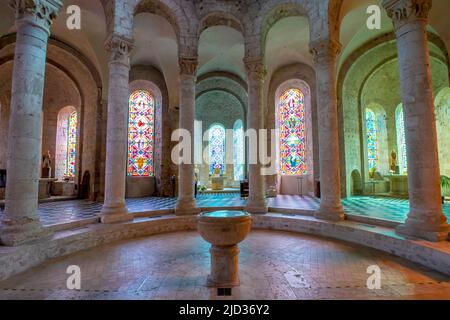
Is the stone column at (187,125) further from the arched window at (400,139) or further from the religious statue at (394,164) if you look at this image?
the arched window at (400,139)

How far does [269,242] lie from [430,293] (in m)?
3.48

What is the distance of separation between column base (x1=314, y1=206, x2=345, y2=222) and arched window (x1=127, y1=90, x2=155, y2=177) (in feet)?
34.3

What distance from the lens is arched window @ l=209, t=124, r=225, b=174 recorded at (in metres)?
21.5

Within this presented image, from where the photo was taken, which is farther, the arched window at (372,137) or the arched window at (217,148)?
the arched window at (217,148)

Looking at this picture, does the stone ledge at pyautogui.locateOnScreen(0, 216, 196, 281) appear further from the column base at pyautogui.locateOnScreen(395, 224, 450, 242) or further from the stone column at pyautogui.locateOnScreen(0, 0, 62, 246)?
the column base at pyautogui.locateOnScreen(395, 224, 450, 242)

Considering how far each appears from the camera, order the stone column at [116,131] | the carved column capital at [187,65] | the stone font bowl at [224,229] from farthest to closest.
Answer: the carved column capital at [187,65], the stone column at [116,131], the stone font bowl at [224,229]

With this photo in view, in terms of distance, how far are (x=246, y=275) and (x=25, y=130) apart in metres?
5.25

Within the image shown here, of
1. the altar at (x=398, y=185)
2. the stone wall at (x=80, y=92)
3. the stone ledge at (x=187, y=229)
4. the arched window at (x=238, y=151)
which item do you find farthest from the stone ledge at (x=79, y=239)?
the arched window at (x=238, y=151)

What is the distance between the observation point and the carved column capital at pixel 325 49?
25.5 feet

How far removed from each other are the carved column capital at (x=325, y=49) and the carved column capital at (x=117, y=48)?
6.06 meters

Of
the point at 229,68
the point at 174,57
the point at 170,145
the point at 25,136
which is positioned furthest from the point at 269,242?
the point at 229,68

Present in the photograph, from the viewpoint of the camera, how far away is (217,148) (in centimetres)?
2170

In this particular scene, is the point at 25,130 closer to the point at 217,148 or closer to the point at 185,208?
the point at 185,208
